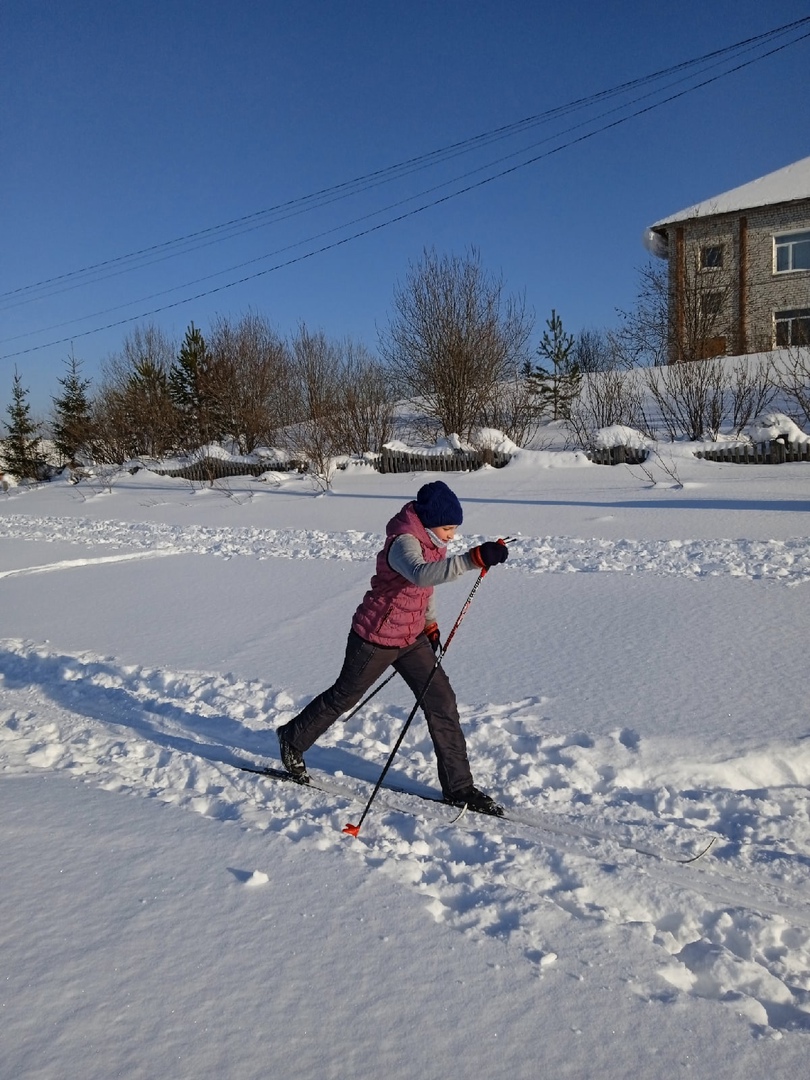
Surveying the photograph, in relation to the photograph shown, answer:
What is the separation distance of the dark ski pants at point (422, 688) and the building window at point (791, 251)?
3211 cm

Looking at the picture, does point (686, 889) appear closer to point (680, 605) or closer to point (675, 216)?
point (680, 605)

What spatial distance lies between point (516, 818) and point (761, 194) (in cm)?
3335

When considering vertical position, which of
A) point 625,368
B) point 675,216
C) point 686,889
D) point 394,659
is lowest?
point 686,889

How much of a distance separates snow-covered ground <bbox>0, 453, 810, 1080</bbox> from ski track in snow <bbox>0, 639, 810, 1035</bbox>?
0.02 meters

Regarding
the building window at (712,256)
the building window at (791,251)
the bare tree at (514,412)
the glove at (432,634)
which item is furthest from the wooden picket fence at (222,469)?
the building window at (791,251)

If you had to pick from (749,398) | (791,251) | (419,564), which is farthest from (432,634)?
(791,251)

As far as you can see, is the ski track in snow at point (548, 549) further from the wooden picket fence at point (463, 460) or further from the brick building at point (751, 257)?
the brick building at point (751, 257)

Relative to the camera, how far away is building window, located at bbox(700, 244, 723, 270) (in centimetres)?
3085

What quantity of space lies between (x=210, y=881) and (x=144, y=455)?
3416 centimetres

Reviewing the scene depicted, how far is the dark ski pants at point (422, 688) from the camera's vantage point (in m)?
3.79

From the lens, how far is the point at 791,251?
99.3 feet

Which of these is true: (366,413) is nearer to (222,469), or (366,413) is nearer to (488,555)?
(222,469)

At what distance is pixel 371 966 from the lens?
2.60m

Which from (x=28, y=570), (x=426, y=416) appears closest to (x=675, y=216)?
(x=426, y=416)
